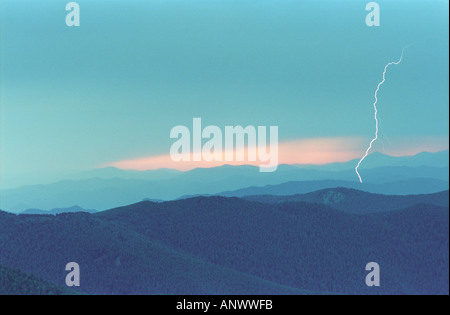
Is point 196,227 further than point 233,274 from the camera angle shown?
Yes

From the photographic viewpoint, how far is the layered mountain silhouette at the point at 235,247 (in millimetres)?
43125

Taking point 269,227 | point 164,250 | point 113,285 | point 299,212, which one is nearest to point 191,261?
→ point 164,250

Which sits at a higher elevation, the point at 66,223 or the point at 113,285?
the point at 66,223

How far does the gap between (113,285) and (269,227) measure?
501 inches

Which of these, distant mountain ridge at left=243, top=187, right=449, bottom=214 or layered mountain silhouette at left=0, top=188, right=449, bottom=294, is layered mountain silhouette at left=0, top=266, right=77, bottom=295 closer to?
layered mountain silhouette at left=0, top=188, right=449, bottom=294

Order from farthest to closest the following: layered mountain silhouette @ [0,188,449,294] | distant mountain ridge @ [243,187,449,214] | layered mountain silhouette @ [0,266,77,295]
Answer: distant mountain ridge @ [243,187,449,214] → layered mountain silhouette @ [0,188,449,294] → layered mountain silhouette @ [0,266,77,295]

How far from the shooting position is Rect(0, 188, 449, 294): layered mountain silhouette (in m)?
43.1

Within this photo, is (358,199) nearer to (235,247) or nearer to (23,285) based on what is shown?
(235,247)

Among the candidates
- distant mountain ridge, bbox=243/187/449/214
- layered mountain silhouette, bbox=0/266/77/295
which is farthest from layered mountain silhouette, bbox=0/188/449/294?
layered mountain silhouette, bbox=0/266/77/295

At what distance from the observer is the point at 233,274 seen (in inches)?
1735

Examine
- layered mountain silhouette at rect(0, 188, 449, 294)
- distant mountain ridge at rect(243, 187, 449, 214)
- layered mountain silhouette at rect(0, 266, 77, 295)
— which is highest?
distant mountain ridge at rect(243, 187, 449, 214)

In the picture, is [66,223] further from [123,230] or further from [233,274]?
[233,274]

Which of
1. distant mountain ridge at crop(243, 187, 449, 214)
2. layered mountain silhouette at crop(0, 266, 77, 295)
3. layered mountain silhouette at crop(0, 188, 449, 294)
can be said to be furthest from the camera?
distant mountain ridge at crop(243, 187, 449, 214)
